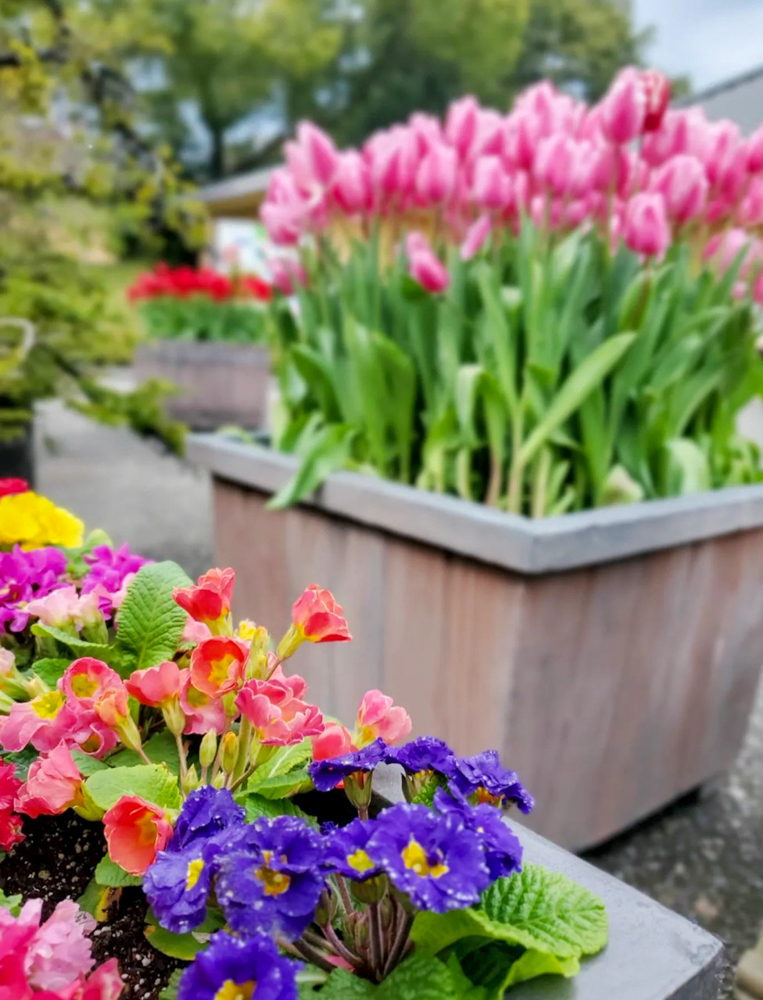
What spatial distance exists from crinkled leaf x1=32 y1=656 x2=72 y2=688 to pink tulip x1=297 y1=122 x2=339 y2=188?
0.84m

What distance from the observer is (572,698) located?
1.00m

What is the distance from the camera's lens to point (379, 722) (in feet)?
1.39

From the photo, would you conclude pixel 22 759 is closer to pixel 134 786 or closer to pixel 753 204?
pixel 134 786

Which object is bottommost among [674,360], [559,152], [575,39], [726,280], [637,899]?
[637,899]

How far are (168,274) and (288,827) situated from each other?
5341 millimetres

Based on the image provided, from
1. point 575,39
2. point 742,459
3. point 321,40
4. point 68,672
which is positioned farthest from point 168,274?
point 575,39

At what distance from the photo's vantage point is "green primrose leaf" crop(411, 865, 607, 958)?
32 centimetres

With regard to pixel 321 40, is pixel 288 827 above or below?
below

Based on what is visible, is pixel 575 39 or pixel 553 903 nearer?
pixel 553 903

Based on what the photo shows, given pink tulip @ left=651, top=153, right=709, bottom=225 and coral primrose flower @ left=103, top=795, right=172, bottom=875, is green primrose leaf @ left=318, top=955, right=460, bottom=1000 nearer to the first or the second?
coral primrose flower @ left=103, top=795, right=172, bottom=875

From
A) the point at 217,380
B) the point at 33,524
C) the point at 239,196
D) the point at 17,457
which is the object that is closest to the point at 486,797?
the point at 33,524

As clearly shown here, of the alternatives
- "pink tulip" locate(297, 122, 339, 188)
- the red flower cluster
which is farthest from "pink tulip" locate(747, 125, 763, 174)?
the red flower cluster

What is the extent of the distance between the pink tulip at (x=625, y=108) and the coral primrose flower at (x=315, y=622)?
0.80m

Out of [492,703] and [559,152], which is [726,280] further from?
[492,703]
